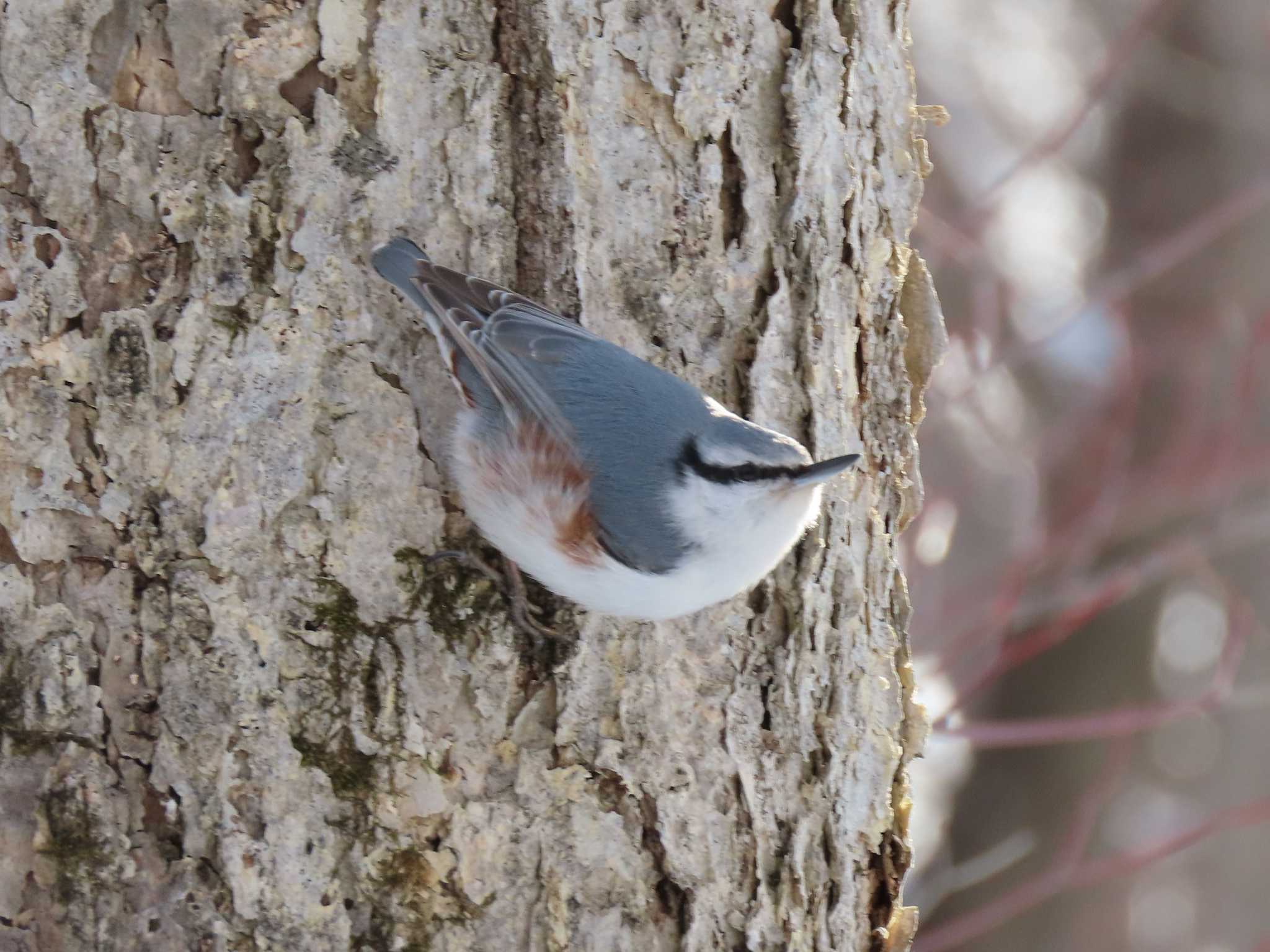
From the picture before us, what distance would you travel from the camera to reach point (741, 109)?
1781 millimetres

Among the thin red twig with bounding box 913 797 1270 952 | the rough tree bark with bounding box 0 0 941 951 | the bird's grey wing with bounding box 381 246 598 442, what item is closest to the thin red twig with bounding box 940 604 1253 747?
the thin red twig with bounding box 913 797 1270 952

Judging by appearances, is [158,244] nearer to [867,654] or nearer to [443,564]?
[443,564]

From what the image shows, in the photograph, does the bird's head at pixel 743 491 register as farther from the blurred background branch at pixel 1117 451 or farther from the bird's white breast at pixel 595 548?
the blurred background branch at pixel 1117 451

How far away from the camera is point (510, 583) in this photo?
1711 millimetres

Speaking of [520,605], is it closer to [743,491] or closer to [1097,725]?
[743,491]

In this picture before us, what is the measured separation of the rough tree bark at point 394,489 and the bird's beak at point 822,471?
23 cm

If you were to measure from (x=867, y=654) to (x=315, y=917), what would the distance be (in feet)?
2.78

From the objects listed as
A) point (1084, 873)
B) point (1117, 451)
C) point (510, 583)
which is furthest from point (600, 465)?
point (1117, 451)

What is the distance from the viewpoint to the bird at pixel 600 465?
5.31 feet

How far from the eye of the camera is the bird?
1618 mm

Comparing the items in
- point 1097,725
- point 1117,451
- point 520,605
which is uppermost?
point 1117,451

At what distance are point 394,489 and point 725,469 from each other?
1.47 ft

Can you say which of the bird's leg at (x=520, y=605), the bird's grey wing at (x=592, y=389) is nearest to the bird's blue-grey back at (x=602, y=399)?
the bird's grey wing at (x=592, y=389)

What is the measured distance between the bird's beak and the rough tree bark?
0.23 m
